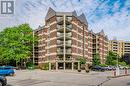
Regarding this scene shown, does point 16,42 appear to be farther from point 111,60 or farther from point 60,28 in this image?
point 111,60

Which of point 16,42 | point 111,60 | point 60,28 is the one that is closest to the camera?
point 16,42

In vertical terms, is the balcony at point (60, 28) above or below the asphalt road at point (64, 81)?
above

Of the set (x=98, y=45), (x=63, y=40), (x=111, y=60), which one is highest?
(x=98, y=45)

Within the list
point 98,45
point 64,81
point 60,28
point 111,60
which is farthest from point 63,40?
point 64,81

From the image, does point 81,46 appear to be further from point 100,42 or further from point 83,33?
point 100,42

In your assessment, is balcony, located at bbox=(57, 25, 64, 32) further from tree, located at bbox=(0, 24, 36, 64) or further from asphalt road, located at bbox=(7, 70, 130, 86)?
Result: asphalt road, located at bbox=(7, 70, 130, 86)

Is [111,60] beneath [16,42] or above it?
beneath

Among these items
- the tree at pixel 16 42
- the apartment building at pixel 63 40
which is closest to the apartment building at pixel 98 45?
the apartment building at pixel 63 40

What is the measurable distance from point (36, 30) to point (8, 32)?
3232 cm

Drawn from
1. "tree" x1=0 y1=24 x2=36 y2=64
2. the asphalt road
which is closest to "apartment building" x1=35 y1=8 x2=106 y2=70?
"tree" x1=0 y1=24 x2=36 y2=64

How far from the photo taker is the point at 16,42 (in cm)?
8881

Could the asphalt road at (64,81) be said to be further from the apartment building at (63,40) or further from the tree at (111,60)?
the tree at (111,60)

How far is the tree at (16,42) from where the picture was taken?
290ft

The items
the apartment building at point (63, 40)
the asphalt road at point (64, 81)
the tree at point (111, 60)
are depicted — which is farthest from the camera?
the tree at point (111, 60)
